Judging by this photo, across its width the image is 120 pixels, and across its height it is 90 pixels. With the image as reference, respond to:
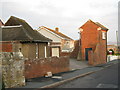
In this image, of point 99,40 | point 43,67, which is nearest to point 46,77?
point 43,67

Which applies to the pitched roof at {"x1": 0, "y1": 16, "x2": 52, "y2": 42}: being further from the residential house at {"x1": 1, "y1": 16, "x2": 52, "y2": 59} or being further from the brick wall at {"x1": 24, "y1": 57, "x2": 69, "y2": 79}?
the brick wall at {"x1": 24, "y1": 57, "x2": 69, "y2": 79}

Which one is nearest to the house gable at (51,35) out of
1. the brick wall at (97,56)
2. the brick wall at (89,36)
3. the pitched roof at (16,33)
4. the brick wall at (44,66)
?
the brick wall at (89,36)

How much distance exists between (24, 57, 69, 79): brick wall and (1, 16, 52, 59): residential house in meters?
3.33

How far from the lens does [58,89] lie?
33.3ft

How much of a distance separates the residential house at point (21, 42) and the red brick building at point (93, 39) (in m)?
9.00

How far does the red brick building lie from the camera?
25.8 metres

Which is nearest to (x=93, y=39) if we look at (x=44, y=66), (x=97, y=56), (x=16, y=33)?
(x=97, y=56)

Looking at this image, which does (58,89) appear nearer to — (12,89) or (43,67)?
(12,89)

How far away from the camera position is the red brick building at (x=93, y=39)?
25.8 metres

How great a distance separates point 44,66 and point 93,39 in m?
14.4

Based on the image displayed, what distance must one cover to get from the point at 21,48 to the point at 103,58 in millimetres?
15624

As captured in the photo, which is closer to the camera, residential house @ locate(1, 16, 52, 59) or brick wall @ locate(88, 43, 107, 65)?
residential house @ locate(1, 16, 52, 59)

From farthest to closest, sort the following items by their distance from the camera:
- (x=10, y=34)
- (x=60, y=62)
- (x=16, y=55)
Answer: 1. (x=10, y=34)
2. (x=60, y=62)
3. (x=16, y=55)

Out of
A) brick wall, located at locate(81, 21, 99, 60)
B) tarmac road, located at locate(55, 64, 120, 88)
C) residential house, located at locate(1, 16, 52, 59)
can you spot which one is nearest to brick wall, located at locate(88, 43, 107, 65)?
brick wall, located at locate(81, 21, 99, 60)
